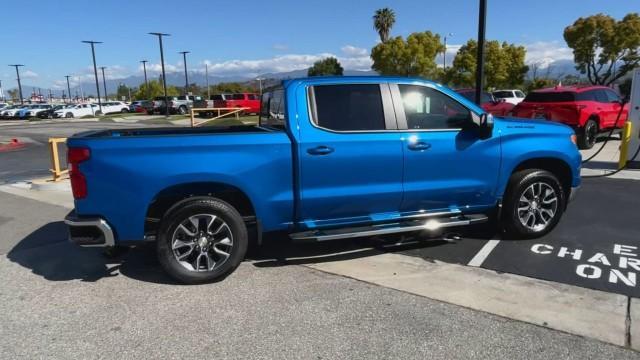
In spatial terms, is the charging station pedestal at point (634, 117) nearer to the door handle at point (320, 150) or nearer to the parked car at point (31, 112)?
the door handle at point (320, 150)

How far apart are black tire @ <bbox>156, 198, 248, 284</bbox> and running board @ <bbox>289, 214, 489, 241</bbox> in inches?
19.9

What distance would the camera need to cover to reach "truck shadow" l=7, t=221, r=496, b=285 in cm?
466

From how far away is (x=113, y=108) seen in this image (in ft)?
175

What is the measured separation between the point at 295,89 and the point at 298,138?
55cm

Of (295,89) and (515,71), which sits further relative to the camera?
(515,71)

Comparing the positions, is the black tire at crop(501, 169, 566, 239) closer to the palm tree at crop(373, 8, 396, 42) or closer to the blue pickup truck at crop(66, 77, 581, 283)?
the blue pickup truck at crop(66, 77, 581, 283)

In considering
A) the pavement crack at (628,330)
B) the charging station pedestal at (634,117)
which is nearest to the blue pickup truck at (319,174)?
the pavement crack at (628,330)

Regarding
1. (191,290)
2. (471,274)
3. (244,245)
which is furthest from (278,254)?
(471,274)

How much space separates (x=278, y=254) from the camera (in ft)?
16.8

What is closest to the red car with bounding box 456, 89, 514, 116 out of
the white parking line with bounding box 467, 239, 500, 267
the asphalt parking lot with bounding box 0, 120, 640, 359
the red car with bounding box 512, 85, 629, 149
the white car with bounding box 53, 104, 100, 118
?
the red car with bounding box 512, 85, 629, 149

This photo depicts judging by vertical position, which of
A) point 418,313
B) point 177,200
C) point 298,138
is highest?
point 298,138

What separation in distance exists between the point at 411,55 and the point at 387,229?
50855mm

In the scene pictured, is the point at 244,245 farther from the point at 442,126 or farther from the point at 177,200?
the point at 442,126

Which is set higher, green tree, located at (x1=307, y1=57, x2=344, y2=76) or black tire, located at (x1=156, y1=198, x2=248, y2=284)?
green tree, located at (x1=307, y1=57, x2=344, y2=76)
